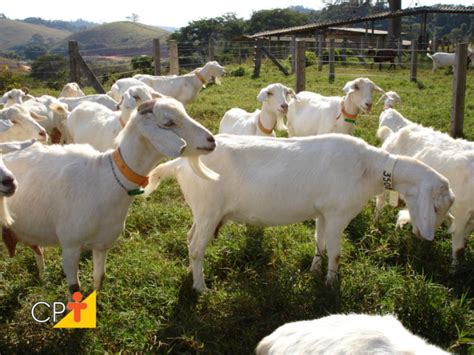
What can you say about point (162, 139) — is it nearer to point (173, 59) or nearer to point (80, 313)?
point (80, 313)

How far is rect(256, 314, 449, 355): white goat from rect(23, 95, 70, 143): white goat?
6.35 metres

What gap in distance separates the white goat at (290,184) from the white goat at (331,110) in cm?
311

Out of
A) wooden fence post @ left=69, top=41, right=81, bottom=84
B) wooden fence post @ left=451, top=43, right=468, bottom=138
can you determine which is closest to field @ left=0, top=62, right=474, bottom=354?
wooden fence post @ left=451, top=43, right=468, bottom=138

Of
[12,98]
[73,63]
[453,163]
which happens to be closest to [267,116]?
[453,163]

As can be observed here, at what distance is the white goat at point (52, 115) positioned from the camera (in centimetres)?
731

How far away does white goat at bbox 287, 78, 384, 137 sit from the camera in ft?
22.3

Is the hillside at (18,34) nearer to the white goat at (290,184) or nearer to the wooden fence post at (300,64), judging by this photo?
the wooden fence post at (300,64)

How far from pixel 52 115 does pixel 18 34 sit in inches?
6316

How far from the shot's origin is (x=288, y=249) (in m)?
4.38

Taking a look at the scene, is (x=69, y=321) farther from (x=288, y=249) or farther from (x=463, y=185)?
(x=463, y=185)

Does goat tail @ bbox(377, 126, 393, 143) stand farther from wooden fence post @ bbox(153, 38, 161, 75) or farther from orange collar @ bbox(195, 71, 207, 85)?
wooden fence post @ bbox(153, 38, 161, 75)

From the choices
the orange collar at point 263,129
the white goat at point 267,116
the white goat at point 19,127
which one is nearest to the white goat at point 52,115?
the white goat at point 19,127

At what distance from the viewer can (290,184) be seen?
375 centimetres

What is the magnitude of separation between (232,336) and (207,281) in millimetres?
817
